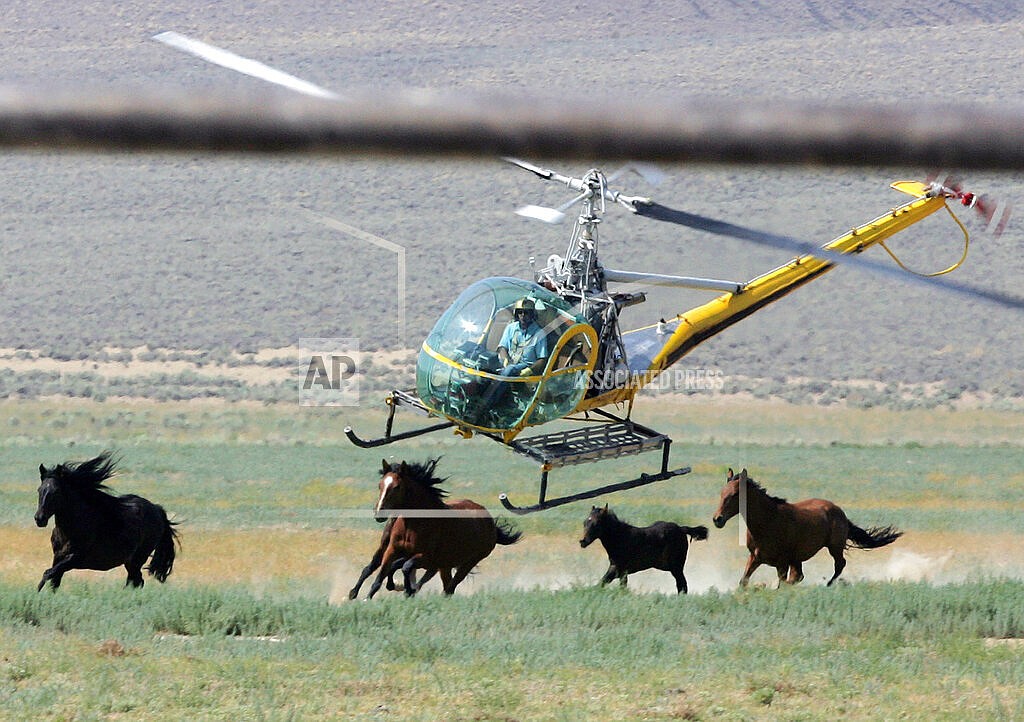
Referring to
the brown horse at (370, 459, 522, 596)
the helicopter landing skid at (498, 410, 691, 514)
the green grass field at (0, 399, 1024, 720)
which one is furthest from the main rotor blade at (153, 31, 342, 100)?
the brown horse at (370, 459, 522, 596)

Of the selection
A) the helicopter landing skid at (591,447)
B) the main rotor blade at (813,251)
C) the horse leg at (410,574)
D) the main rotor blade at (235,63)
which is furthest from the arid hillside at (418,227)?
the main rotor blade at (813,251)

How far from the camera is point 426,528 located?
42.4ft

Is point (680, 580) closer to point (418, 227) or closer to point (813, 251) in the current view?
point (813, 251)

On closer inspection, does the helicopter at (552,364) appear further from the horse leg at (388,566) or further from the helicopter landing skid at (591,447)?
the horse leg at (388,566)

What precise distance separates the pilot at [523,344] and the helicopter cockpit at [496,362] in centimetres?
2

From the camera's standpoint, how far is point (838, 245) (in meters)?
12.8

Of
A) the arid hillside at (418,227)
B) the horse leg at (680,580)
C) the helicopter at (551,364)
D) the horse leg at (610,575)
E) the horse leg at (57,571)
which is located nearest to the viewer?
the helicopter at (551,364)

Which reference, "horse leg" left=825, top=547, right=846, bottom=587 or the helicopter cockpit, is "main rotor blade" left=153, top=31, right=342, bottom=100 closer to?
the helicopter cockpit

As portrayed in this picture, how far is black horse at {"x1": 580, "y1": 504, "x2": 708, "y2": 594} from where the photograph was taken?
44.0ft

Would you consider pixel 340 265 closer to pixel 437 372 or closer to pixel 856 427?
pixel 856 427

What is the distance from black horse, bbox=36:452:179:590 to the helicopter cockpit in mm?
3280

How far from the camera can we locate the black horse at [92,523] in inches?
484

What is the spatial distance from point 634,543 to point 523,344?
3.48m

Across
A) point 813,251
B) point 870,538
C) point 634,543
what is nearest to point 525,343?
point 634,543
